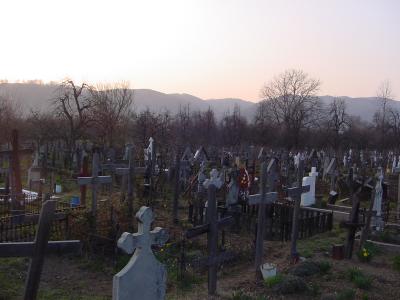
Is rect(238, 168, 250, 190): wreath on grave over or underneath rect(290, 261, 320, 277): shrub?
over

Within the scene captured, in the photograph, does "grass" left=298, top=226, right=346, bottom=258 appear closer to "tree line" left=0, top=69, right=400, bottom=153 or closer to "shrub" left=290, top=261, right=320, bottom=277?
"shrub" left=290, top=261, right=320, bottom=277

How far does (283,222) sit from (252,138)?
1952 inches

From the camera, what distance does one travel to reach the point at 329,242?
458 inches

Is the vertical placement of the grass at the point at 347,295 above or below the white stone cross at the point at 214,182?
below

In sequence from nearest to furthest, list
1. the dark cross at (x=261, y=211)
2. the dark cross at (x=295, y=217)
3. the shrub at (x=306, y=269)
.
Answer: the shrub at (x=306, y=269) < the dark cross at (x=261, y=211) < the dark cross at (x=295, y=217)

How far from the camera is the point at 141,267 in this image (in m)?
4.73

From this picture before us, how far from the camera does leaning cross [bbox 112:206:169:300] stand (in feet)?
14.8

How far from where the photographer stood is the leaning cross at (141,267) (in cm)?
451

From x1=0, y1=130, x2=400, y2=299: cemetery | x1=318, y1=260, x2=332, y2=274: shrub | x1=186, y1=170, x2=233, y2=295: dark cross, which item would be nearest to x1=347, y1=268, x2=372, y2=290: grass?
x1=0, y1=130, x2=400, y2=299: cemetery

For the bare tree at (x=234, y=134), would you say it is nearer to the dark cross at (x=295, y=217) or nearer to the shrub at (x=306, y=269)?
the dark cross at (x=295, y=217)

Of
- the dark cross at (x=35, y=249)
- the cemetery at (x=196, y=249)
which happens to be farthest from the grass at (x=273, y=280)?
the dark cross at (x=35, y=249)

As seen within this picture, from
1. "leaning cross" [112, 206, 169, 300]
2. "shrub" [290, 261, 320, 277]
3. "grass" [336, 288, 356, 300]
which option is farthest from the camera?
"shrub" [290, 261, 320, 277]

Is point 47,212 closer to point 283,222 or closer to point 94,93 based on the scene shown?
point 283,222

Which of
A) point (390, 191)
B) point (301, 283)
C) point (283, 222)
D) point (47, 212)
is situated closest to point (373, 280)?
point (301, 283)
